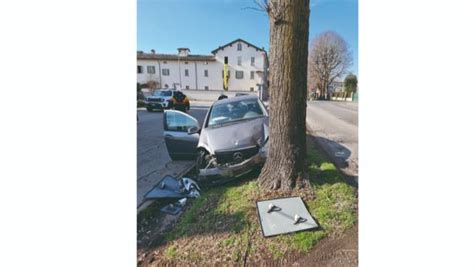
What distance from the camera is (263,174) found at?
169 cm

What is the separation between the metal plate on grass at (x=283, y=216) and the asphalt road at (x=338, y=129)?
0.61m

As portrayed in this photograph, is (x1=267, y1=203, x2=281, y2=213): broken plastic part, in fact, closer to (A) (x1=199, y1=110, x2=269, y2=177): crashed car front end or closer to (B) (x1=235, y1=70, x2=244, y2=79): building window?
(A) (x1=199, y1=110, x2=269, y2=177): crashed car front end

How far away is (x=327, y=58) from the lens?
1.73 m

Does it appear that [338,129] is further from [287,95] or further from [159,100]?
[159,100]

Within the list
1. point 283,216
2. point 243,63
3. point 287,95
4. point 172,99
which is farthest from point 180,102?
point 283,216

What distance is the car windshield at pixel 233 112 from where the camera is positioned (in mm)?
1905

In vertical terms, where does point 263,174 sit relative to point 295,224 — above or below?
above

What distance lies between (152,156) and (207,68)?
878mm

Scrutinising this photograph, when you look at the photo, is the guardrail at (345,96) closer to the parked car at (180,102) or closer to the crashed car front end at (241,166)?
the crashed car front end at (241,166)

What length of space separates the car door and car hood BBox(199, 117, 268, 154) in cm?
9
